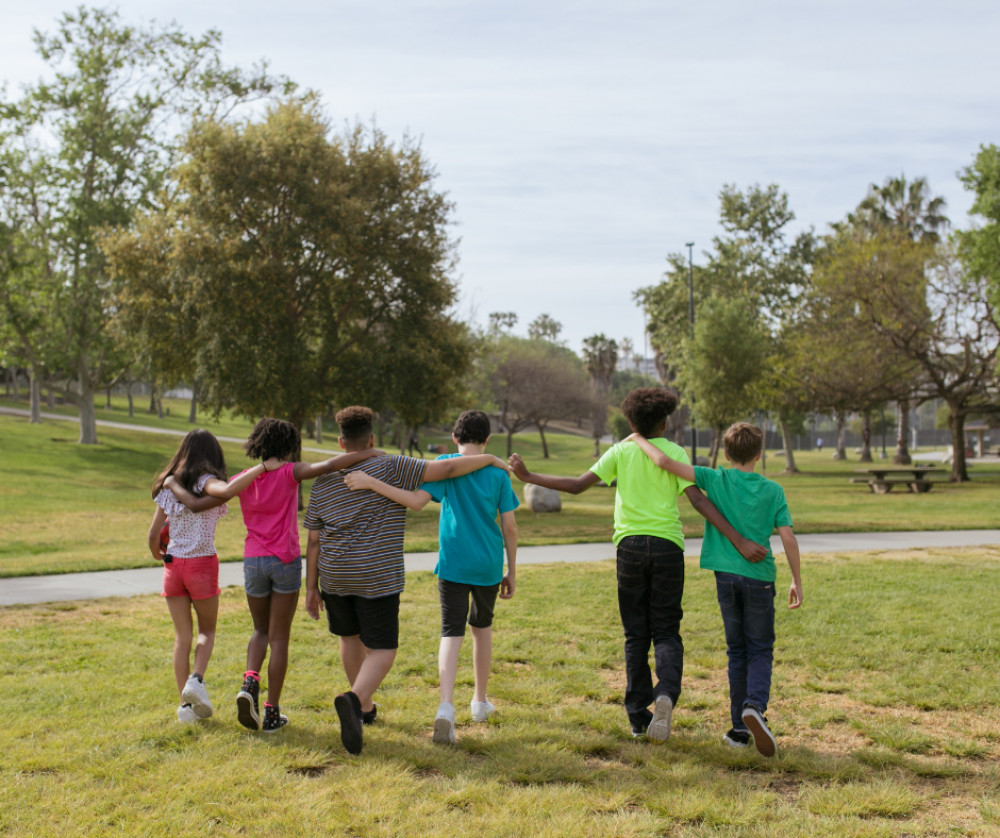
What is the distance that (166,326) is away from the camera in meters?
19.7

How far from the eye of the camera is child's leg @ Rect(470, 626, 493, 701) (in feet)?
16.1

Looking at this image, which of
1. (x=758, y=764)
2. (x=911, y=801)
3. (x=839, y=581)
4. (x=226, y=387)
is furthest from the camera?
(x=226, y=387)

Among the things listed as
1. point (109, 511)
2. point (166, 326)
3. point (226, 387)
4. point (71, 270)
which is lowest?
point (109, 511)

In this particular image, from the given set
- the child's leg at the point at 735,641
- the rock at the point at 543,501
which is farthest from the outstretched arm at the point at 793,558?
the rock at the point at 543,501

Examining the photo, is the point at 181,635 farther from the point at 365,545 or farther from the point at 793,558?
the point at 793,558

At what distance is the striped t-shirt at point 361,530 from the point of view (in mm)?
4551

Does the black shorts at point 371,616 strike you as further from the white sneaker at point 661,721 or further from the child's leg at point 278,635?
the white sneaker at point 661,721

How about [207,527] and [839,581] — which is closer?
[207,527]

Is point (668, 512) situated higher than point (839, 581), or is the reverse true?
point (668, 512)

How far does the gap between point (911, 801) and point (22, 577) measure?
10174mm

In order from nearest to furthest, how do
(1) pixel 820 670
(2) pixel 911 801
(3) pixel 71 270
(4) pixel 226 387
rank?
1. (2) pixel 911 801
2. (1) pixel 820 670
3. (4) pixel 226 387
4. (3) pixel 71 270

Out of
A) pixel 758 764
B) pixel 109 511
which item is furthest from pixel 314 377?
pixel 758 764

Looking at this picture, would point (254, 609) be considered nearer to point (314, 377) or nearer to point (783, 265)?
point (314, 377)

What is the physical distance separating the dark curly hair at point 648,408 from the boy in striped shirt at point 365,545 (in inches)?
31.2
